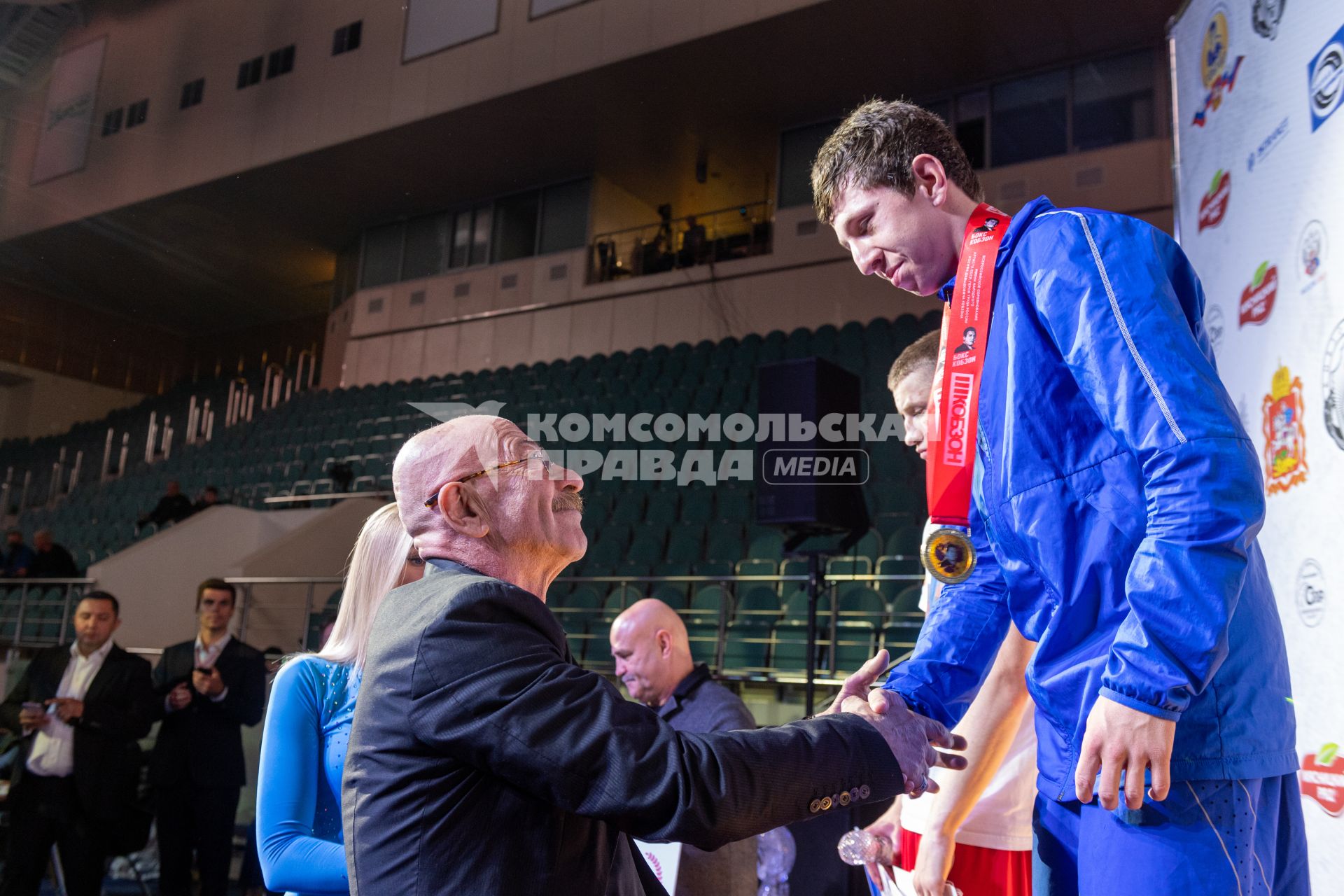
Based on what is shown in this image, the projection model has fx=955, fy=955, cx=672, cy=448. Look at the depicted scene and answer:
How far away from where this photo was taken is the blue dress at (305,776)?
1.80 m

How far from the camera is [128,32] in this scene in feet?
36.2

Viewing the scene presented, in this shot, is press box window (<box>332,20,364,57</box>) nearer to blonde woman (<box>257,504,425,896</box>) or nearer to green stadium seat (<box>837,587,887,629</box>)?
green stadium seat (<box>837,587,887,629</box>)

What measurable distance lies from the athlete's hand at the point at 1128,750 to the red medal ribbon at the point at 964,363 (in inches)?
15.0

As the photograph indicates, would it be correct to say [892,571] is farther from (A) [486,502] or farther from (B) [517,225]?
(B) [517,225]

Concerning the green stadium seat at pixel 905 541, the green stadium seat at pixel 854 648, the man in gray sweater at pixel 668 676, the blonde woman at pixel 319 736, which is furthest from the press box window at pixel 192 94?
the blonde woman at pixel 319 736

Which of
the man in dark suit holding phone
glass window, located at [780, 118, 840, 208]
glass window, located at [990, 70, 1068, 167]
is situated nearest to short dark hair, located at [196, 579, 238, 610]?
the man in dark suit holding phone

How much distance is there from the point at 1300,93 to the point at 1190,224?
821 mm

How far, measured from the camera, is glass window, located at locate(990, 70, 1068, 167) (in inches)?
383

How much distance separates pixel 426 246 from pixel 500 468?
12.9 metres

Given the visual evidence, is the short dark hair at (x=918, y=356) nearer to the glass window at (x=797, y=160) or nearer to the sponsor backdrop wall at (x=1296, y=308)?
the sponsor backdrop wall at (x=1296, y=308)

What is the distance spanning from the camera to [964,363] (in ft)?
3.90

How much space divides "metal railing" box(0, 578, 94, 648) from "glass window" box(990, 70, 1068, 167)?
9.59 m

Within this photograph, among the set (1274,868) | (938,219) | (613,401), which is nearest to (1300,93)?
(938,219)

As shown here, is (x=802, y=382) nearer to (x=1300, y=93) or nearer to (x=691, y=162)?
(x=1300, y=93)
